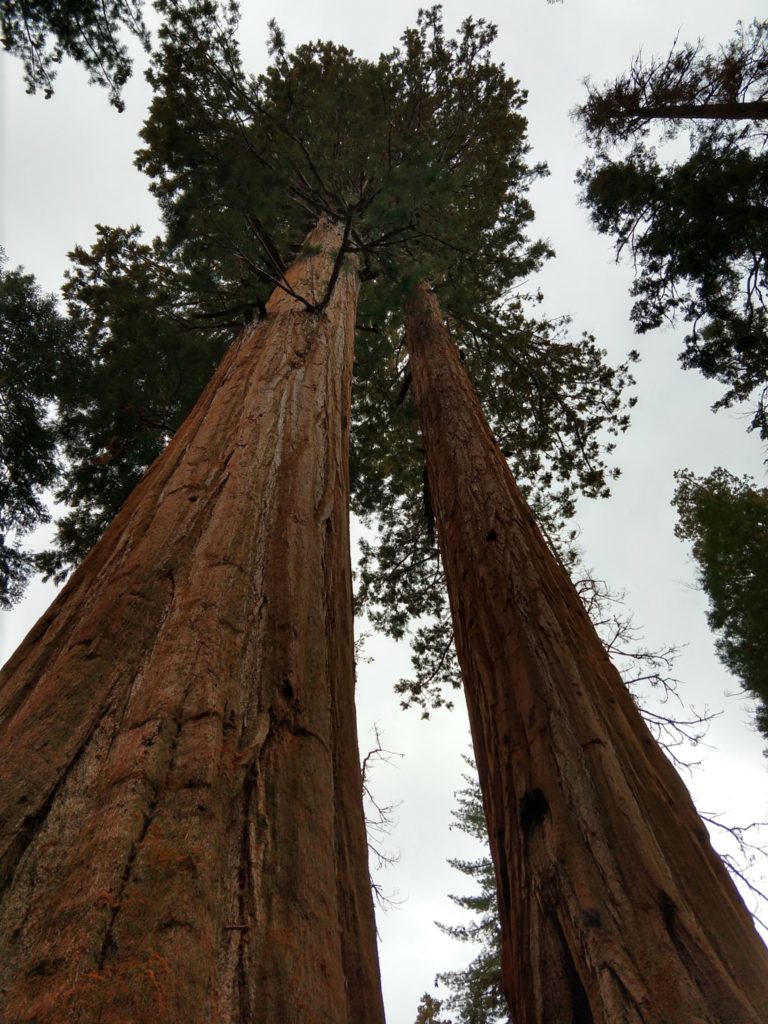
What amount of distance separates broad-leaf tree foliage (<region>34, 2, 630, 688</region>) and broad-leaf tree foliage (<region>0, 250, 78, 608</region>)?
0.40m

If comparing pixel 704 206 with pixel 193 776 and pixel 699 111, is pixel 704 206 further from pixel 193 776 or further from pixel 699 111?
pixel 193 776

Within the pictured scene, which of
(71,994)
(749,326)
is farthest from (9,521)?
(749,326)

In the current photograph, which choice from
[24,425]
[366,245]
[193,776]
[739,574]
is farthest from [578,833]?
[739,574]

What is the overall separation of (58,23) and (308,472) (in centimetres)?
521

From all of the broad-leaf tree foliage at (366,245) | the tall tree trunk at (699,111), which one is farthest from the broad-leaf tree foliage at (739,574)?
the tall tree trunk at (699,111)

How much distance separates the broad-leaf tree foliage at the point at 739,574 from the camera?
1112 centimetres

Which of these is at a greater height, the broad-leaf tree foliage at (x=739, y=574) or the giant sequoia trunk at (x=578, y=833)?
the broad-leaf tree foliage at (x=739, y=574)

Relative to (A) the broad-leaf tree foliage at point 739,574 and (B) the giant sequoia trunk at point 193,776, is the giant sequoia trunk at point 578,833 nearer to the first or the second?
(B) the giant sequoia trunk at point 193,776

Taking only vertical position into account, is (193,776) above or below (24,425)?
below

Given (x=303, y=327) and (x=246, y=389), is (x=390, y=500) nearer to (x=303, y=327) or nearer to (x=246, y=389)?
(x=303, y=327)

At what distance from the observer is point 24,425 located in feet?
22.6

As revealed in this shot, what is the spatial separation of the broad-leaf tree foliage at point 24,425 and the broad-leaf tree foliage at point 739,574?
1086cm

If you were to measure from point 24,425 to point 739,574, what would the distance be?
1129 centimetres

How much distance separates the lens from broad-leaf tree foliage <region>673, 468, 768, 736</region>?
11.1 metres
